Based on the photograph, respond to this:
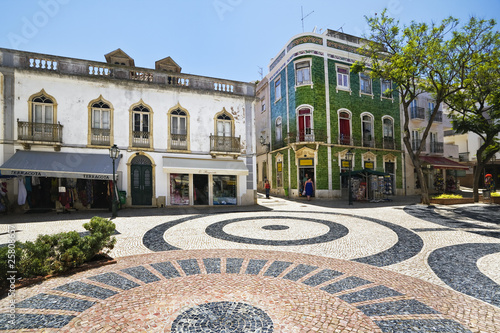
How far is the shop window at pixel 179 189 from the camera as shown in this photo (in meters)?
15.3

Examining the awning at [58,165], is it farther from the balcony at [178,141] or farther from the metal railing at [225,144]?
the metal railing at [225,144]

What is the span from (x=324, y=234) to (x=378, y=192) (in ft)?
42.4

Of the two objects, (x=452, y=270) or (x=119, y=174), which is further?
(x=119, y=174)

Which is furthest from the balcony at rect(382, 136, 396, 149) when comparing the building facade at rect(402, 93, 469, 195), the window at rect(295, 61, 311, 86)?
the window at rect(295, 61, 311, 86)

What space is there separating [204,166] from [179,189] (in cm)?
215

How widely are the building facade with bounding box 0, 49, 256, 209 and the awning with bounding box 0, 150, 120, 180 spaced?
4cm

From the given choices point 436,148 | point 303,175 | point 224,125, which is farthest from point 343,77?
point 436,148

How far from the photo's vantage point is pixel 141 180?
14594 mm

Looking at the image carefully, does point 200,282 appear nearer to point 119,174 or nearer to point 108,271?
point 108,271

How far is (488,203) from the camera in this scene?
16.1m

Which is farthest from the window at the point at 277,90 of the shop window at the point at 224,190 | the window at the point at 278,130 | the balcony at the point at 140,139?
the balcony at the point at 140,139

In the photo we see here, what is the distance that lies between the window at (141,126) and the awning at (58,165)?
1.78 m

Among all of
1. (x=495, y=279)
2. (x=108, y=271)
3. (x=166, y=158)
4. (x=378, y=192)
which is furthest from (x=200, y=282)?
(x=378, y=192)

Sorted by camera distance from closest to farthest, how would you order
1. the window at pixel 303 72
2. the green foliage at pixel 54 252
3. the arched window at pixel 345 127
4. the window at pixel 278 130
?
the green foliage at pixel 54 252 < the window at pixel 303 72 < the arched window at pixel 345 127 < the window at pixel 278 130
